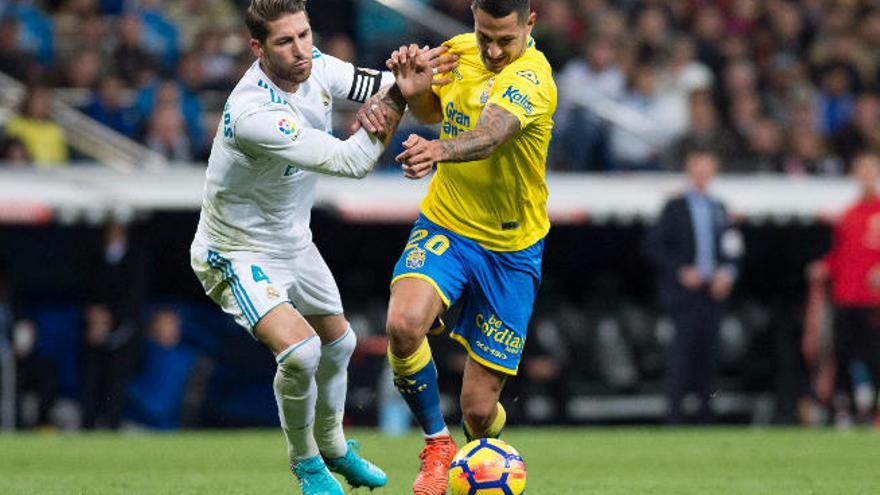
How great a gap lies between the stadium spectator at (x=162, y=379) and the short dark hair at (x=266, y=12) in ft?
27.0

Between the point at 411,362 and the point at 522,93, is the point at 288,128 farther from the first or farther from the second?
the point at 411,362

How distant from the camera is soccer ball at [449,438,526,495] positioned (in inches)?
293

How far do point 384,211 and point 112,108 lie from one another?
2.88m

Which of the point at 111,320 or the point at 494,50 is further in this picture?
the point at 111,320

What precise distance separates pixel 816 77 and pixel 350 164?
42.8 ft

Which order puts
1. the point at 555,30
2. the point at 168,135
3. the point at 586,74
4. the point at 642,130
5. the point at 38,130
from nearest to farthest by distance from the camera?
the point at 38,130
the point at 168,135
the point at 642,130
the point at 586,74
the point at 555,30

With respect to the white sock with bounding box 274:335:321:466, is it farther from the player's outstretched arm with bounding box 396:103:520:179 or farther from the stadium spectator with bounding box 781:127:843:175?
the stadium spectator with bounding box 781:127:843:175

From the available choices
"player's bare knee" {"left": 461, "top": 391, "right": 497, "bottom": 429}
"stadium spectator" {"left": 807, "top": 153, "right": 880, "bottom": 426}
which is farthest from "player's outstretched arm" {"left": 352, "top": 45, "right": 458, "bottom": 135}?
"stadium spectator" {"left": 807, "top": 153, "right": 880, "bottom": 426}

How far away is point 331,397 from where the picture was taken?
8336 millimetres

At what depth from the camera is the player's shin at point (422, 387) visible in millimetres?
8078

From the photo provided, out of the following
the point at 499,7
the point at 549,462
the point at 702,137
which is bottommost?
the point at 549,462

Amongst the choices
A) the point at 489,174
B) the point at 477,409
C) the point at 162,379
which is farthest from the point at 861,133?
the point at 477,409

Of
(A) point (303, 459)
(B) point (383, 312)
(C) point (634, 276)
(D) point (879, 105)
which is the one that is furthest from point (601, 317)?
(A) point (303, 459)

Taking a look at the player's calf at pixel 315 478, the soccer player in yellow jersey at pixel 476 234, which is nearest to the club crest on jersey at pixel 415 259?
the soccer player in yellow jersey at pixel 476 234
